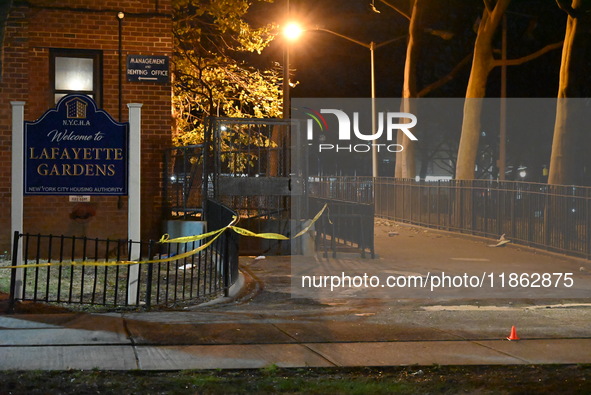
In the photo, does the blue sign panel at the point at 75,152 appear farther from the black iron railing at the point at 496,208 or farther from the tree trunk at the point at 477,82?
the tree trunk at the point at 477,82

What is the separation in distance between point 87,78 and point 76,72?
227mm

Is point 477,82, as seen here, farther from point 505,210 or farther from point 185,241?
point 185,241

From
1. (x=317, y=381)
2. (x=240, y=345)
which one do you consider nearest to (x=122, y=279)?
(x=240, y=345)

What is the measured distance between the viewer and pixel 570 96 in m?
22.9

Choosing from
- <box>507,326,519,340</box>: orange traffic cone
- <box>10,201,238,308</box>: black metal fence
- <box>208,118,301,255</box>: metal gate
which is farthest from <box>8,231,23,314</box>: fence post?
<box>208,118,301,255</box>: metal gate

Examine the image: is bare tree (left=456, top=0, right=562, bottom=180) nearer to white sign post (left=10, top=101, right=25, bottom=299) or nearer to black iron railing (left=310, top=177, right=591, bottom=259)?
black iron railing (left=310, top=177, right=591, bottom=259)

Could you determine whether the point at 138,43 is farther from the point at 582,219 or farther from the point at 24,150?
the point at 582,219

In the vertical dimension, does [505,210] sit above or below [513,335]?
above

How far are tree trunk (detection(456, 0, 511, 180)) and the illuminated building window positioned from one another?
15485mm

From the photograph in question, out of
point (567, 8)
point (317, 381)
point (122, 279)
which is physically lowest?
point (317, 381)

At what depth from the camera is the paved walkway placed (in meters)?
7.83

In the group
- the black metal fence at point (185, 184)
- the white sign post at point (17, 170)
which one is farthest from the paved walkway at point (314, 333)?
the black metal fence at point (185, 184)

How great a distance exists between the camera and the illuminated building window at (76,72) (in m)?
16.5

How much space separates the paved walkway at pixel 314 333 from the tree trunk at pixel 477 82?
673 inches
